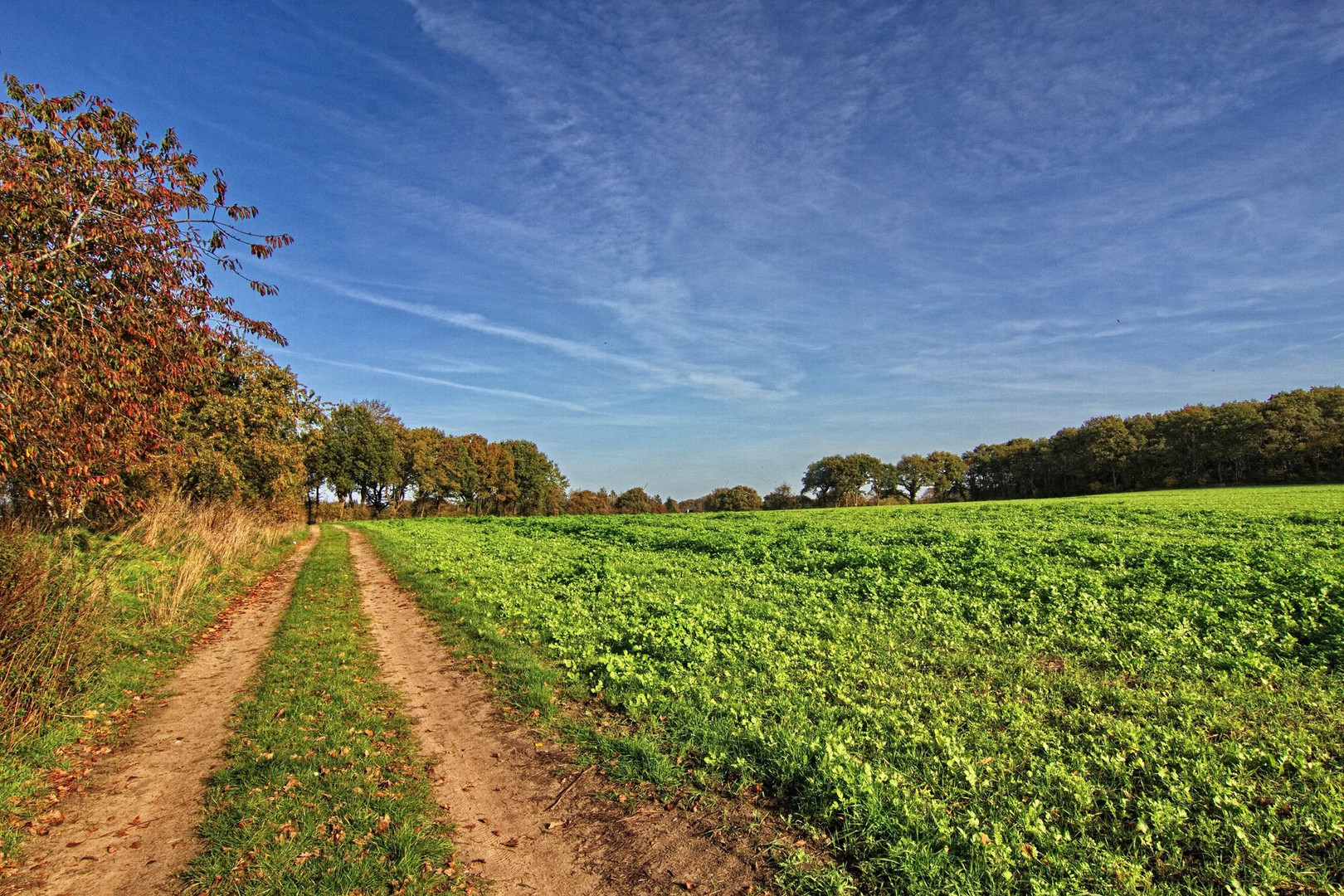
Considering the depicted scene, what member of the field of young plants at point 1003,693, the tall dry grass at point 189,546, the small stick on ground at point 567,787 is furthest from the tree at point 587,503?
the small stick on ground at point 567,787

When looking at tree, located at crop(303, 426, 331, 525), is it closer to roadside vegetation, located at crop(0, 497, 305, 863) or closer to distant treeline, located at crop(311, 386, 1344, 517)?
distant treeline, located at crop(311, 386, 1344, 517)

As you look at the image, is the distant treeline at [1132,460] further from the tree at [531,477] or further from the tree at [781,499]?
the tree at [531,477]

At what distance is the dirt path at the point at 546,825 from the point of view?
4656 millimetres

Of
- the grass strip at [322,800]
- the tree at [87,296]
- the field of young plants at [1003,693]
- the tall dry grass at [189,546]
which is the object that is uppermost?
the tree at [87,296]

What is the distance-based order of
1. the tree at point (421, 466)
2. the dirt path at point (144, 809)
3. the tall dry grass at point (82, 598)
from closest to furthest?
the dirt path at point (144, 809), the tall dry grass at point (82, 598), the tree at point (421, 466)

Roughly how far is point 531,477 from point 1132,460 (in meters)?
110

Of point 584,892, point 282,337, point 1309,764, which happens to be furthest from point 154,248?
point 1309,764

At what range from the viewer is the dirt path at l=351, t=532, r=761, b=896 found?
466 cm

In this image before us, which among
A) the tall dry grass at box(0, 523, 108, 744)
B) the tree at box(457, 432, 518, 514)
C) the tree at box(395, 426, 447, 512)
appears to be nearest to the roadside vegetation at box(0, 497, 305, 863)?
the tall dry grass at box(0, 523, 108, 744)

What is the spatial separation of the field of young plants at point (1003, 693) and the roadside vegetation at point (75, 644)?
17.4 ft

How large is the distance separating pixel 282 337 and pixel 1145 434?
12968cm

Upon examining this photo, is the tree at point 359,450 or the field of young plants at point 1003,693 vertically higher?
the tree at point 359,450

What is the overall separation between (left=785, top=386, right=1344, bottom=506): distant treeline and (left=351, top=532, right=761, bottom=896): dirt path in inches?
4339

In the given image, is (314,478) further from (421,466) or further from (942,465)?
(942,465)
